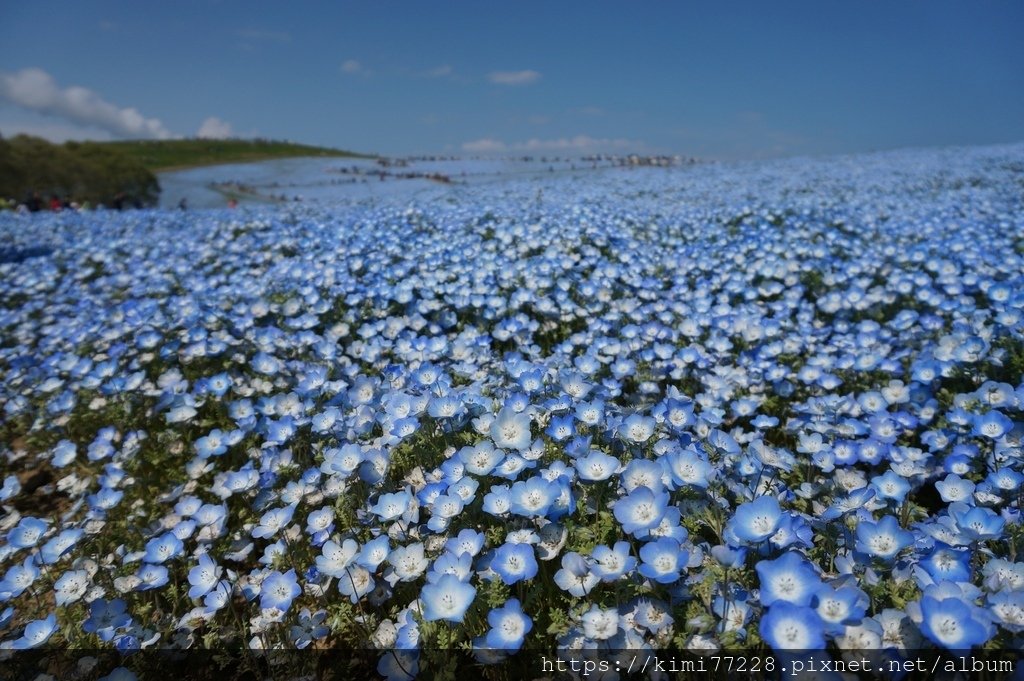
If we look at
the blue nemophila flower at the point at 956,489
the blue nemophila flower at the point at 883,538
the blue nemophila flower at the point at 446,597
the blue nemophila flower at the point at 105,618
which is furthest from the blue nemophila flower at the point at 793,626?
the blue nemophila flower at the point at 105,618

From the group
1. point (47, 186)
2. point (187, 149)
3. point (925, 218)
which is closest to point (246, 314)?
point (925, 218)

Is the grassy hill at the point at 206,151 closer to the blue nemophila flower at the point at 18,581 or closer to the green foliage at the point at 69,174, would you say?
the green foliage at the point at 69,174

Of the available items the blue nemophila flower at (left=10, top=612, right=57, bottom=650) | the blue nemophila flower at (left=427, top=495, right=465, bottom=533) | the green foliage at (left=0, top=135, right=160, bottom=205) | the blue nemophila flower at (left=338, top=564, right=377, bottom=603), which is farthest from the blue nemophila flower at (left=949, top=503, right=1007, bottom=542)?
the green foliage at (left=0, top=135, right=160, bottom=205)

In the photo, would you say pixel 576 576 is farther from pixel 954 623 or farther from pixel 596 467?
pixel 954 623

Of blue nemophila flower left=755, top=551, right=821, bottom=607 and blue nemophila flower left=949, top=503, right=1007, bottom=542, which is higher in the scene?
blue nemophila flower left=755, top=551, right=821, bottom=607

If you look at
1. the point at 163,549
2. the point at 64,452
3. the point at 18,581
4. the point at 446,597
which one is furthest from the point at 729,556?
the point at 64,452

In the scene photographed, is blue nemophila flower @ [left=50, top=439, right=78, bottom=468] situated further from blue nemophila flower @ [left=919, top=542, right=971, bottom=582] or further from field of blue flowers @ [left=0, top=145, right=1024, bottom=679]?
blue nemophila flower @ [left=919, top=542, right=971, bottom=582]

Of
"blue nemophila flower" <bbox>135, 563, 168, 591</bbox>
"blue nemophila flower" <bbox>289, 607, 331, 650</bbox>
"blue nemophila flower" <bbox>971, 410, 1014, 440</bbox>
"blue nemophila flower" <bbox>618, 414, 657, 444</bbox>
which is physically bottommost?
"blue nemophila flower" <bbox>289, 607, 331, 650</bbox>
